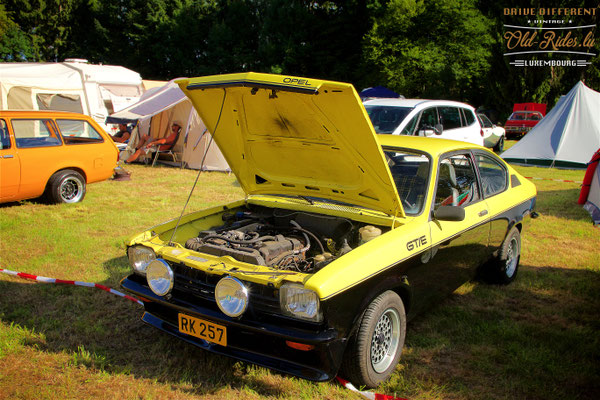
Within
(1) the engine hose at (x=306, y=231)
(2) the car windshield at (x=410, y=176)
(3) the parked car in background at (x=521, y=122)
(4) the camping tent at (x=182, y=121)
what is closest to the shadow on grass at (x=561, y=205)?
(2) the car windshield at (x=410, y=176)

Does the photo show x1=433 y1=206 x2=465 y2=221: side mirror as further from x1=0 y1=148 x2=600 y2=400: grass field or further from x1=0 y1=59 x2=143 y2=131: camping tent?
x1=0 y1=59 x2=143 y2=131: camping tent

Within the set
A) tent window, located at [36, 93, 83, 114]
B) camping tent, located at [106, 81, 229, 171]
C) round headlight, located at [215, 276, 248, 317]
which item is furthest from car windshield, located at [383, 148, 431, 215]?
tent window, located at [36, 93, 83, 114]

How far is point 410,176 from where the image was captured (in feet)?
11.6

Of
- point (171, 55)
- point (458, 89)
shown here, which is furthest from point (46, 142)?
point (171, 55)

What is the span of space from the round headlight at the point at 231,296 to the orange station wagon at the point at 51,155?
5.84 metres

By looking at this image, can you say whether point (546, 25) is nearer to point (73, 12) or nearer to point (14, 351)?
point (14, 351)

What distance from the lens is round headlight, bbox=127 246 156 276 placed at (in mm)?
3175

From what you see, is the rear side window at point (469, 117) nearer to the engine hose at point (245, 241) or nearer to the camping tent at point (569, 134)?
the camping tent at point (569, 134)

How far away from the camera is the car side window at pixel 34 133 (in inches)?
277

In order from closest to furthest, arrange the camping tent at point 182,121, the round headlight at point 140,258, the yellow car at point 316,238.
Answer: the yellow car at point 316,238 < the round headlight at point 140,258 < the camping tent at point 182,121

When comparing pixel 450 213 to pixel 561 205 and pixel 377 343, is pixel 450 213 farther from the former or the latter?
pixel 561 205

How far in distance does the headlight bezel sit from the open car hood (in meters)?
1.09

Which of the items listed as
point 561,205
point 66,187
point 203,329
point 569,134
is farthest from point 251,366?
point 569,134

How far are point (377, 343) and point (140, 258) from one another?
1823mm
